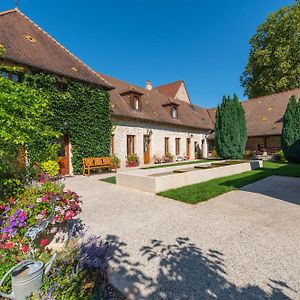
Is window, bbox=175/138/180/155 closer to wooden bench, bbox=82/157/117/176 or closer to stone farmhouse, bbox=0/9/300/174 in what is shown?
stone farmhouse, bbox=0/9/300/174

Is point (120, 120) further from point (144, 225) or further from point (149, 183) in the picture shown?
point (144, 225)

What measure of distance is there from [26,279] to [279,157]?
71.2 ft

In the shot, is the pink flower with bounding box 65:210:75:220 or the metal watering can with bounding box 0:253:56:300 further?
the pink flower with bounding box 65:210:75:220

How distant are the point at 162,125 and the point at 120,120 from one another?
16.6 feet

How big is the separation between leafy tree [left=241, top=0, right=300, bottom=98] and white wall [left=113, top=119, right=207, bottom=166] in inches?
465

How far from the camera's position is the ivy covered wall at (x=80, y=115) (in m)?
10.9

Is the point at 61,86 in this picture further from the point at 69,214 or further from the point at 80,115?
the point at 69,214

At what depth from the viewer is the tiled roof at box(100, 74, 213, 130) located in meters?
16.4

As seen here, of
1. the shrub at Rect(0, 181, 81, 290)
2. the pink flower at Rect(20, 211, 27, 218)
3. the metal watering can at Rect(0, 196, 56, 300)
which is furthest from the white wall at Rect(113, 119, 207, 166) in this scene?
the metal watering can at Rect(0, 196, 56, 300)

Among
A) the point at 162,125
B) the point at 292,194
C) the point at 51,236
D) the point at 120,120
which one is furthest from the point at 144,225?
the point at 162,125

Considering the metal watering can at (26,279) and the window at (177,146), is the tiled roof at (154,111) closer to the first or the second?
the window at (177,146)

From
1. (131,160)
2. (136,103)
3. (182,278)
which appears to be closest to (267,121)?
(136,103)

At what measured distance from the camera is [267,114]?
2314cm

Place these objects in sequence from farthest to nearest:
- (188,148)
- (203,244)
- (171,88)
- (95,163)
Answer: (171,88)
(188,148)
(95,163)
(203,244)
